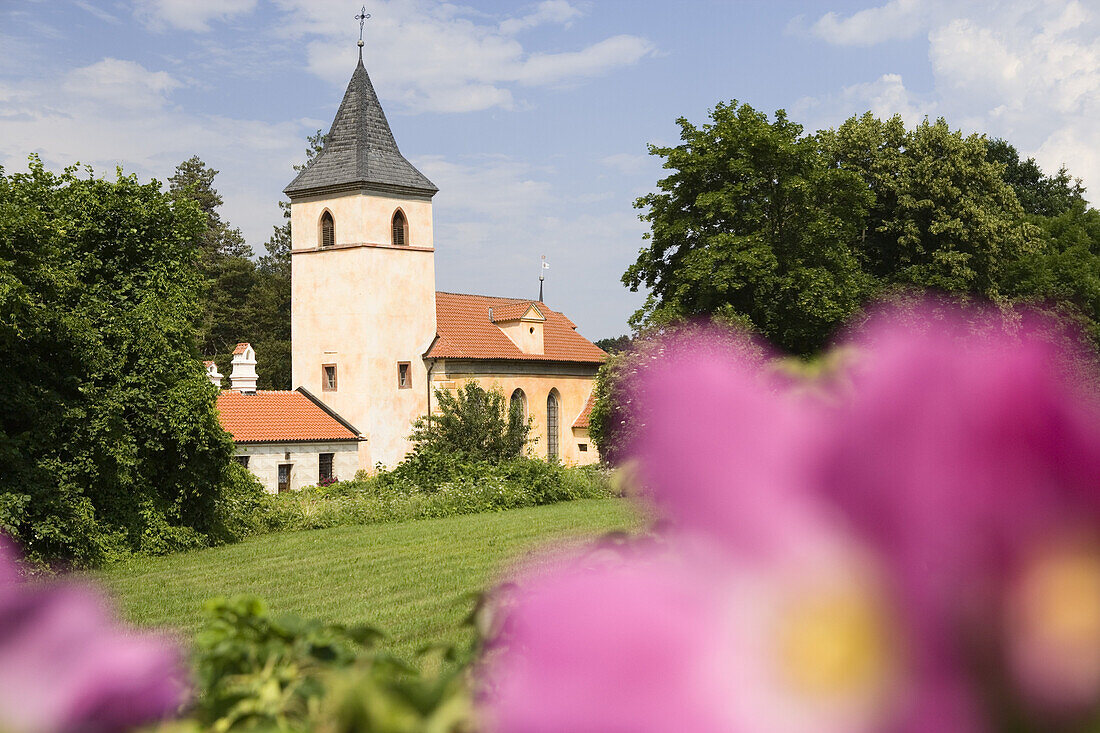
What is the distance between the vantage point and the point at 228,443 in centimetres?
2108

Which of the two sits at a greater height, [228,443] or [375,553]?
[228,443]

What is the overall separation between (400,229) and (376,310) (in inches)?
156

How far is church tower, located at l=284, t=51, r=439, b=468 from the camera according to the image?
4019 cm

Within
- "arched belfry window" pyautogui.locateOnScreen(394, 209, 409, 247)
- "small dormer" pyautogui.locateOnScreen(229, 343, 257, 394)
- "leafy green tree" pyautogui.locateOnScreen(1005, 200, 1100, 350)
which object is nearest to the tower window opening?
"arched belfry window" pyautogui.locateOnScreen(394, 209, 409, 247)

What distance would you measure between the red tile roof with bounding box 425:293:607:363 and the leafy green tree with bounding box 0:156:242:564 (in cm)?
2050

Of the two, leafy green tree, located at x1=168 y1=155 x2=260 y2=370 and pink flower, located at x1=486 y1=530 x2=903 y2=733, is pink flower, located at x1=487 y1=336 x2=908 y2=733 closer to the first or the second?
pink flower, located at x1=486 y1=530 x2=903 y2=733

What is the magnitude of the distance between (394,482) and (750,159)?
1714 centimetres

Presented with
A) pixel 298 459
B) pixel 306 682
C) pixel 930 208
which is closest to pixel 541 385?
pixel 298 459

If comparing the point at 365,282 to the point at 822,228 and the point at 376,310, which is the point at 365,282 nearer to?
the point at 376,310

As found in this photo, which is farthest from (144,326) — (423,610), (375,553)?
(423,610)

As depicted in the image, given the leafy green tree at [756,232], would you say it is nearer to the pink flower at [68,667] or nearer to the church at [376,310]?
the church at [376,310]

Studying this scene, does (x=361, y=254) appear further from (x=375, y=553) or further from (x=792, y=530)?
(x=792, y=530)

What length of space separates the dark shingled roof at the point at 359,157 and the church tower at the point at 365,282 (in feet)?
0.15

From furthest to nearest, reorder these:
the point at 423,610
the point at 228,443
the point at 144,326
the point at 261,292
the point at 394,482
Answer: the point at 261,292, the point at 394,482, the point at 228,443, the point at 144,326, the point at 423,610
